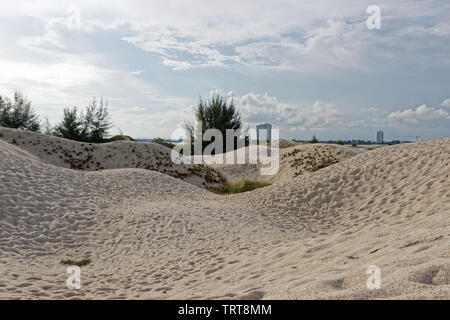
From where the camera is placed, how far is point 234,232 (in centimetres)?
785

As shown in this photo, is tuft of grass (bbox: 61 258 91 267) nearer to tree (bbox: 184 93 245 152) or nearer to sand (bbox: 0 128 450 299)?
sand (bbox: 0 128 450 299)

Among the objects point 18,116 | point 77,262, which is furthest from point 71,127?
point 77,262

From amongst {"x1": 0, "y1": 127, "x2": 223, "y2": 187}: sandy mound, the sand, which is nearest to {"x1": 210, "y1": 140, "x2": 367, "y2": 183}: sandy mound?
{"x1": 0, "y1": 127, "x2": 223, "y2": 187}: sandy mound

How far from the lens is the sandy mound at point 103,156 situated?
680 inches

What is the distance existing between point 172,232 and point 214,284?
10.6 feet

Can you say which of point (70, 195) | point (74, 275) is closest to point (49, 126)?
point (70, 195)

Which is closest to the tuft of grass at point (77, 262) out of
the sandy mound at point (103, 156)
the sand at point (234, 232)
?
the sand at point (234, 232)

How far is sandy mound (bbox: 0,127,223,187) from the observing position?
56.6 ft

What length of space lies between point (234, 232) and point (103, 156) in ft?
40.2

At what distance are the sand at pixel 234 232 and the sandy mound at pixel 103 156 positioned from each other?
17.1 ft

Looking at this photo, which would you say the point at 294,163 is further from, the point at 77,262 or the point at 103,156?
the point at 77,262

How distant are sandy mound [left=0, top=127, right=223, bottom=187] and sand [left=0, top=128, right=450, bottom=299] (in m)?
5.22
